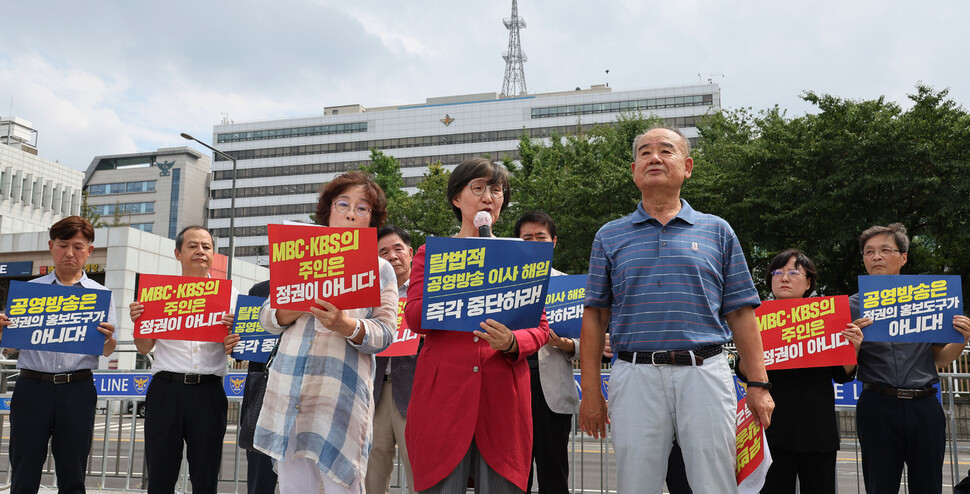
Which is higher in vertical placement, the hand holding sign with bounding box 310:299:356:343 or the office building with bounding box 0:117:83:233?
the office building with bounding box 0:117:83:233

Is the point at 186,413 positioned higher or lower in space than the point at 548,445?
higher

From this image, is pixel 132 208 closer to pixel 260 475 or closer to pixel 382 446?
pixel 260 475

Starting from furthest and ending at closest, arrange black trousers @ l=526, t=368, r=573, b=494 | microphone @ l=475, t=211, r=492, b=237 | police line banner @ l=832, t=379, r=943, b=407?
police line banner @ l=832, t=379, r=943, b=407, black trousers @ l=526, t=368, r=573, b=494, microphone @ l=475, t=211, r=492, b=237

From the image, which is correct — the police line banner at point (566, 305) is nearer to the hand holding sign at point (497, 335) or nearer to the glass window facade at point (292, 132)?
the hand holding sign at point (497, 335)

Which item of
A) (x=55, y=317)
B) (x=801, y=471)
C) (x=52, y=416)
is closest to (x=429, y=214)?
(x=55, y=317)

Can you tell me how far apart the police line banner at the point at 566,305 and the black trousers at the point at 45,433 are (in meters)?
3.35

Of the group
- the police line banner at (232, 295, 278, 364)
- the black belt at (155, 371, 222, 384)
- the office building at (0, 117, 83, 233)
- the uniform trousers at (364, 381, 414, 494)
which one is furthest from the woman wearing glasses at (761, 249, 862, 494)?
the office building at (0, 117, 83, 233)

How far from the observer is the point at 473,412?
10.9ft

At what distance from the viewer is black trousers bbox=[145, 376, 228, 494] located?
5102 millimetres

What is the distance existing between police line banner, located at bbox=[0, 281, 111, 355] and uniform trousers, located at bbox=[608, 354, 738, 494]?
3.97m

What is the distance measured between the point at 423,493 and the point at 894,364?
3500 mm

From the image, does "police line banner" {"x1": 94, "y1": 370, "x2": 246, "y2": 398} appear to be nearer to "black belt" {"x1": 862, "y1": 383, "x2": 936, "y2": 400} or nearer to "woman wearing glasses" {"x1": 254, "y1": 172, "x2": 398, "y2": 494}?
A: "woman wearing glasses" {"x1": 254, "y1": 172, "x2": 398, "y2": 494}

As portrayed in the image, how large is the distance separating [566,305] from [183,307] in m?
2.78

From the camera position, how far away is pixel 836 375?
5.25 meters
